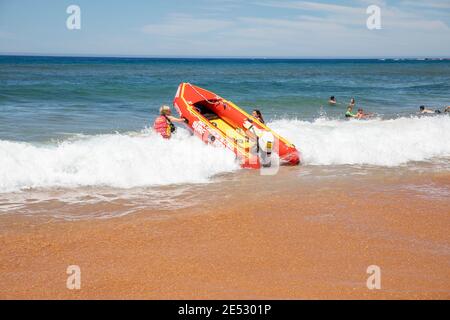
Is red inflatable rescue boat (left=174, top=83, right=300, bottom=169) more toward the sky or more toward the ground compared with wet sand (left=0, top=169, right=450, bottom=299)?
more toward the sky

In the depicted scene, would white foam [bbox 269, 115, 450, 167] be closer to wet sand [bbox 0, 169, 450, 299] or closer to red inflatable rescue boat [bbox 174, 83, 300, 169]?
red inflatable rescue boat [bbox 174, 83, 300, 169]

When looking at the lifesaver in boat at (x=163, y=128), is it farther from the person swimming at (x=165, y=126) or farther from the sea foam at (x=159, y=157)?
the sea foam at (x=159, y=157)

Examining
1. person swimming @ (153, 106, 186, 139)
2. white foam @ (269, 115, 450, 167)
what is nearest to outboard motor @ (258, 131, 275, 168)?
white foam @ (269, 115, 450, 167)

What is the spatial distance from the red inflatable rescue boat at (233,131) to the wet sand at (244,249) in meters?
2.21

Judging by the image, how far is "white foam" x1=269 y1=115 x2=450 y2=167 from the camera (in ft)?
29.5

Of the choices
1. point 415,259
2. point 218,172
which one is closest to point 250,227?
point 415,259

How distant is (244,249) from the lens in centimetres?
462

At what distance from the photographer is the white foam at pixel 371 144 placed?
354 inches

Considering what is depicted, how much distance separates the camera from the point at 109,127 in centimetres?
1245

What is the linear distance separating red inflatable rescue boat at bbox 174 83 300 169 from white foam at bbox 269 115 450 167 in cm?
66

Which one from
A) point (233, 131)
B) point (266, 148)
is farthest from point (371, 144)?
point (233, 131)

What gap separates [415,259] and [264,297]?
1.70 m

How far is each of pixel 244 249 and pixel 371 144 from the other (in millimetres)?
6073

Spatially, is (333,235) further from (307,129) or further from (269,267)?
(307,129)
